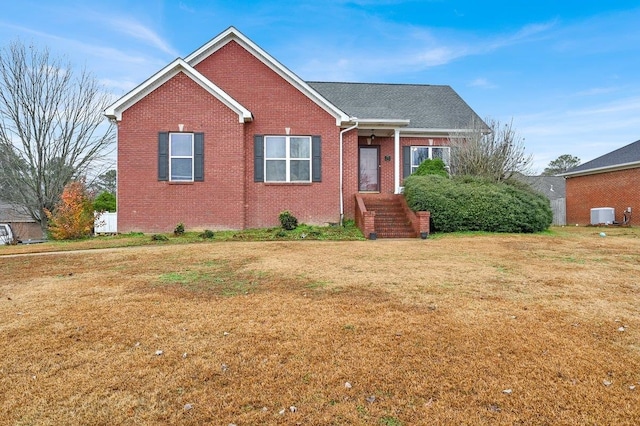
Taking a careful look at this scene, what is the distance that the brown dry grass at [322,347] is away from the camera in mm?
2299

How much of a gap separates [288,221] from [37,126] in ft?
48.9

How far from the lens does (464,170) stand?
15.0m

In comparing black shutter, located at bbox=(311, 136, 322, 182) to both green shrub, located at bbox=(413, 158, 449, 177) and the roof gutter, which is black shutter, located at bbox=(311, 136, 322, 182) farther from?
the roof gutter

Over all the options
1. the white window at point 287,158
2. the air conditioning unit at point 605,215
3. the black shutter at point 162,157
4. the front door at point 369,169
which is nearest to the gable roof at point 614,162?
the air conditioning unit at point 605,215

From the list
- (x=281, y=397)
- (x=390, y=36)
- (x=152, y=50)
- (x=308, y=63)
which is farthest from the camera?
(x=308, y=63)

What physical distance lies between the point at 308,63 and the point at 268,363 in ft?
78.0

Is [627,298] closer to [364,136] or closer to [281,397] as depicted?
[281,397]

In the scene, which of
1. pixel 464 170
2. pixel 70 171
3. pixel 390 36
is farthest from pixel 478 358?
pixel 70 171

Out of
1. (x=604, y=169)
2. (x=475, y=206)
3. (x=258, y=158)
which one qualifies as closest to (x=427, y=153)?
(x=475, y=206)

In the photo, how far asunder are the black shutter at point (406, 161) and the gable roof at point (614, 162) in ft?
41.0

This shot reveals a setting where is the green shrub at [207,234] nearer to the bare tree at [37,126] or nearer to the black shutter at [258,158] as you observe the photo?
the black shutter at [258,158]

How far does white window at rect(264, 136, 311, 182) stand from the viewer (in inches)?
528

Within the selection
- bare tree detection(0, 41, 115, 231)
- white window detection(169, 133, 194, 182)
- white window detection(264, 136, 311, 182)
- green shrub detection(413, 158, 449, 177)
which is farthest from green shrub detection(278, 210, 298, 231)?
bare tree detection(0, 41, 115, 231)

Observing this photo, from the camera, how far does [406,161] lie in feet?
53.1
